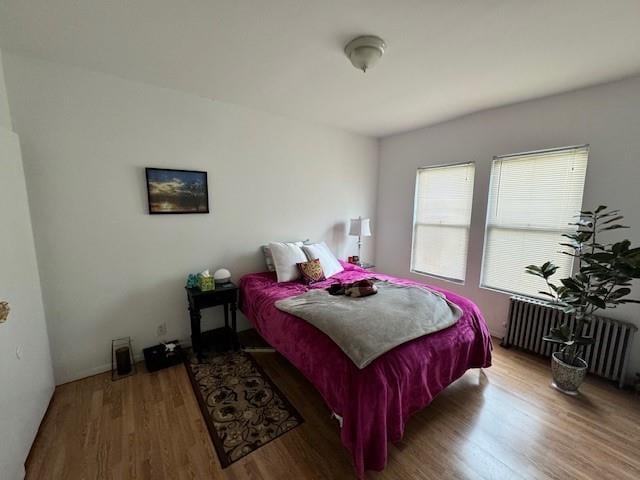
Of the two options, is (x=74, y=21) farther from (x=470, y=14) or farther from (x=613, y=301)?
(x=613, y=301)

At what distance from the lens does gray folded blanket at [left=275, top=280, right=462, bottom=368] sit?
148cm

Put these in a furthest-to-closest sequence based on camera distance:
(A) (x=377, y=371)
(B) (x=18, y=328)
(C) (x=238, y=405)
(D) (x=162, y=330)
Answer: (D) (x=162, y=330)
(C) (x=238, y=405)
(B) (x=18, y=328)
(A) (x=377, y=371)

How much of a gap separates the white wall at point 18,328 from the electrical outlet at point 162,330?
74 cm

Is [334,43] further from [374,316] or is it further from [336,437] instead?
[336,437]

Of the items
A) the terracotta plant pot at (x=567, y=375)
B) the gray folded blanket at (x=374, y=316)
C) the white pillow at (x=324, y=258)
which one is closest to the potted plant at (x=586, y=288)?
the terracotta plant pot at (x=567, y=375)

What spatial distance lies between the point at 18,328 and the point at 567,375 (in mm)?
3813

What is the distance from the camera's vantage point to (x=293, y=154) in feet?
10.5

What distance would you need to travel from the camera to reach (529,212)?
2639mm

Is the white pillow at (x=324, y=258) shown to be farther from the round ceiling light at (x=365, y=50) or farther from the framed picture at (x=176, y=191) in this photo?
the round ceiling light at (x=365, y=50)

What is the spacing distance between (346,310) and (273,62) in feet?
6.25

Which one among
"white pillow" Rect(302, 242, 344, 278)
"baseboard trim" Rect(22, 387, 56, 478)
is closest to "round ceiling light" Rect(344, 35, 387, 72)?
"white pillow" Rect(302, 242, 344, 278)

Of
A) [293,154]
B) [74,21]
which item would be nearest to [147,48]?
[74,21]

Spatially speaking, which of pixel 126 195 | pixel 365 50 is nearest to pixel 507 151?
pixel 365 50

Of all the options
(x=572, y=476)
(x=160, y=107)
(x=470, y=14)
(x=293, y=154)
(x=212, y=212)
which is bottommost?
(x=572, y=476)
